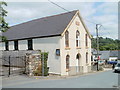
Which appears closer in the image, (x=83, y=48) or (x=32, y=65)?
(x=32, y=65)

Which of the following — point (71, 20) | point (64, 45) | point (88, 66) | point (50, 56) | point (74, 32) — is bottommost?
point (88, 66)

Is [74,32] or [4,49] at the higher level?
[74,32]

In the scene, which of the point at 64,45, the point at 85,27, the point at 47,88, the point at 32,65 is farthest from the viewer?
the point at 85,27

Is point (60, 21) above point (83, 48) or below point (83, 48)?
above

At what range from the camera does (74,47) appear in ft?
78.0

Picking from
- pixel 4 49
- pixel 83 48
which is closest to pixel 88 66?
pixel 83 48

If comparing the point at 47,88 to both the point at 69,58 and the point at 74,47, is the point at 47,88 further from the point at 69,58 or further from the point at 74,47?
the point at 74,47

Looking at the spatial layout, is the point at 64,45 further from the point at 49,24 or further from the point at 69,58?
the point at 49,24

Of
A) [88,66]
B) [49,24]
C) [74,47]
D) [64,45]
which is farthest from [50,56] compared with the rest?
[88,66]

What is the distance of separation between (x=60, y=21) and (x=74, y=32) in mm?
2772

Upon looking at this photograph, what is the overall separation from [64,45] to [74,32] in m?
3.69

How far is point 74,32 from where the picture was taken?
78.9 feet

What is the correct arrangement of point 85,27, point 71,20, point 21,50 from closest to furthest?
point 71,20 < point 21,50 < point 85,27

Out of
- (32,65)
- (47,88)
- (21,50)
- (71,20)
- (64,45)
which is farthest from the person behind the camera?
(21,50)
